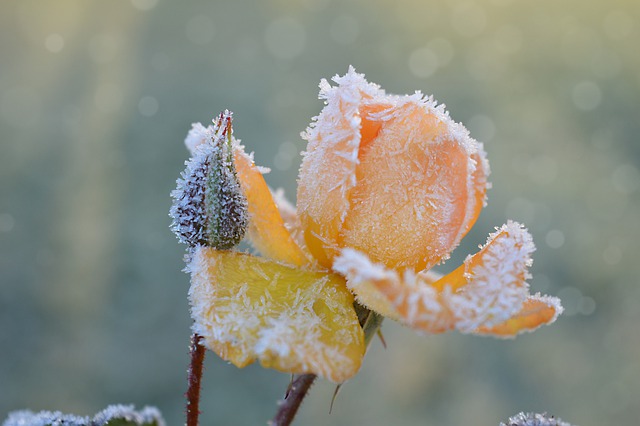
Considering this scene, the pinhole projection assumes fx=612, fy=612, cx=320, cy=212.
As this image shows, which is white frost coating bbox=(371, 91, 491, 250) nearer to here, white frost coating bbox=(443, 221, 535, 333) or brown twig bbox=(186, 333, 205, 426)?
white frost coating bbox=(443, 221, 535, 333)

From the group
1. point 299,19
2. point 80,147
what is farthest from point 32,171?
point 299,19

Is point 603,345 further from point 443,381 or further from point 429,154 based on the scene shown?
point 429,154

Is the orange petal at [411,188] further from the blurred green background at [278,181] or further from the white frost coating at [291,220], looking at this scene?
the blurred green background at [278,181]

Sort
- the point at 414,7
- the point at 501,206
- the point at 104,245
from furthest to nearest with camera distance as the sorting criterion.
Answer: the point at 414,7, the point at 501,206, the point at 104,245

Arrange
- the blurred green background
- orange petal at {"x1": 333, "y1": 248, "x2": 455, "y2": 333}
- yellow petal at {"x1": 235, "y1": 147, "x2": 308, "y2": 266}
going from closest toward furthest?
orange petal at {"x1": 333, "y1": 248, "x2": 455, "y2": 333}, yellow petal at {"x1": 235, "y1": 147, "x2": 308, "y2": 266}, the blurred green background

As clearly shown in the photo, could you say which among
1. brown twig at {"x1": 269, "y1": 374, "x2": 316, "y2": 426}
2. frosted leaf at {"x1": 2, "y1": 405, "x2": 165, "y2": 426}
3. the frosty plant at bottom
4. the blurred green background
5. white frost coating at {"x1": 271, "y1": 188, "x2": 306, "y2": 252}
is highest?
the blurred green background

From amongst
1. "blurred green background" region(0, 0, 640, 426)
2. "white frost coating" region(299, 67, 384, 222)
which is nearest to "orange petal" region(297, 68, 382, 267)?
"white frost coating" region(299, 67, 384, 222)

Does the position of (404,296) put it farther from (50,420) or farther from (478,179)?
(50,420)

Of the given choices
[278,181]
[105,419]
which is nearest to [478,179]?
[105,419]
